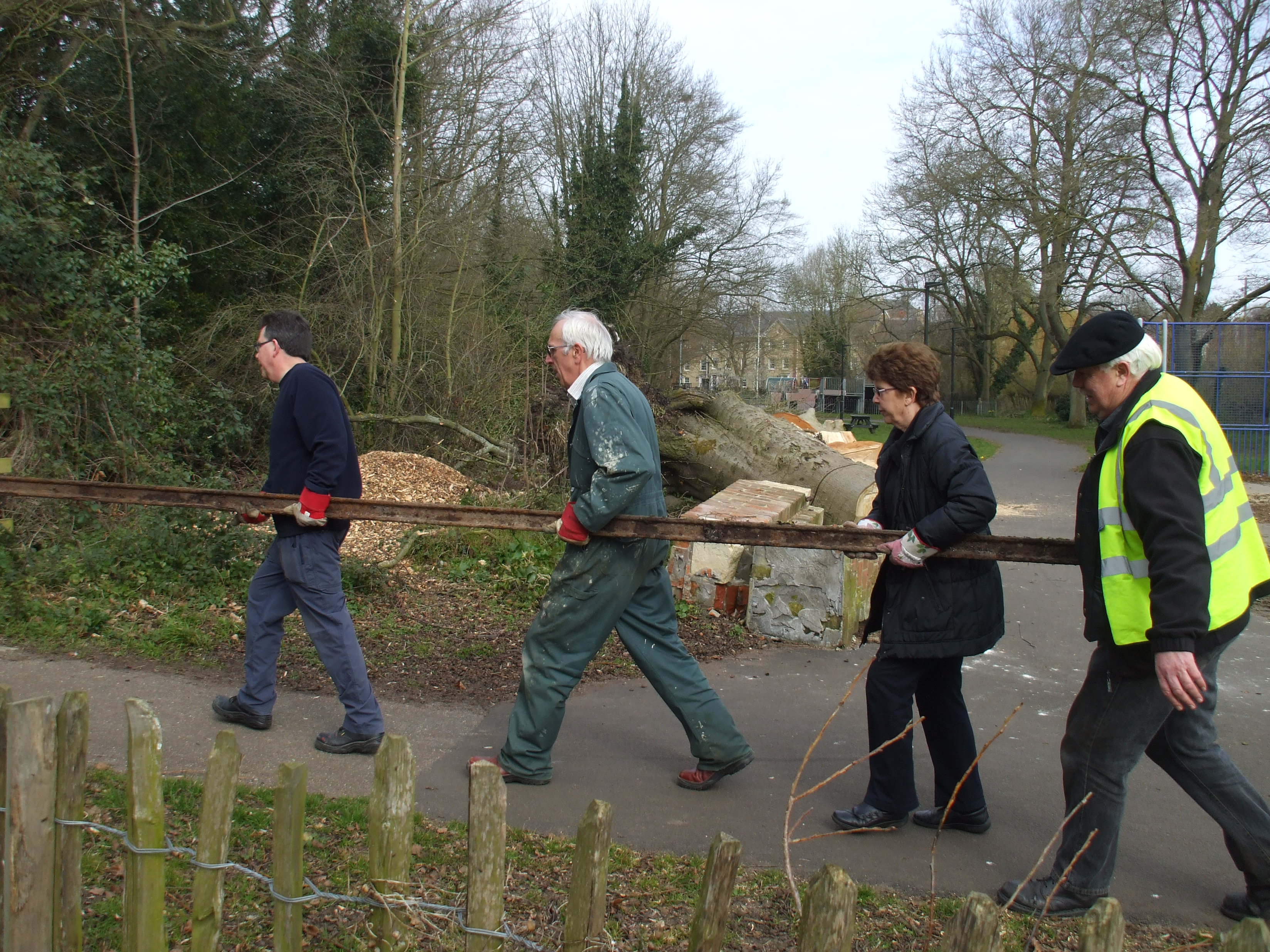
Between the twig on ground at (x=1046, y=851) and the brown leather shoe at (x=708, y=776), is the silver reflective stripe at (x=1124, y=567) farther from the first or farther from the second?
the brown leather shoe at (x=708, y=776)

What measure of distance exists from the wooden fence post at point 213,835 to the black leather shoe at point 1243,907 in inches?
116

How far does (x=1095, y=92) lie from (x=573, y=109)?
14.8 metres

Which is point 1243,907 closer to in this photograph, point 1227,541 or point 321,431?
point 1227,541

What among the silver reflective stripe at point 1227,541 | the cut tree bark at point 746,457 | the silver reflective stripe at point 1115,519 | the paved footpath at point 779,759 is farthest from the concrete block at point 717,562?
the silver reflective stripe at point 1227,541

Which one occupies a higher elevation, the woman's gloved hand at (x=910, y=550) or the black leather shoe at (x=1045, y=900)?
the woman's gloved hand at (x=910, y=550)

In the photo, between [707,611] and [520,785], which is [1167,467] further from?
[707,611]

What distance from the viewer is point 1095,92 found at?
2667 centimetres

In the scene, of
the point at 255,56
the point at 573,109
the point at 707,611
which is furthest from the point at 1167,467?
the point at 573,109

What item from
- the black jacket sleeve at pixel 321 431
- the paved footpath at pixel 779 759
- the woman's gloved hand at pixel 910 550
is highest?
the black jacket sleeve at pixel 321 431

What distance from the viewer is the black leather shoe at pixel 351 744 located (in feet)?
13.6

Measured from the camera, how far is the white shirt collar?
3889mm

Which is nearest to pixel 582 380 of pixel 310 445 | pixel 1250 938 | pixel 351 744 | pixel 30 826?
pixel 310 445

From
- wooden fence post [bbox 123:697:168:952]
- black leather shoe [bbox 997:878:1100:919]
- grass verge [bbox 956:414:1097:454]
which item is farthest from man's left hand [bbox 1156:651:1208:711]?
grass verge [bbox 956:414:1097:454]

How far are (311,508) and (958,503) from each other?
8.44 feet
